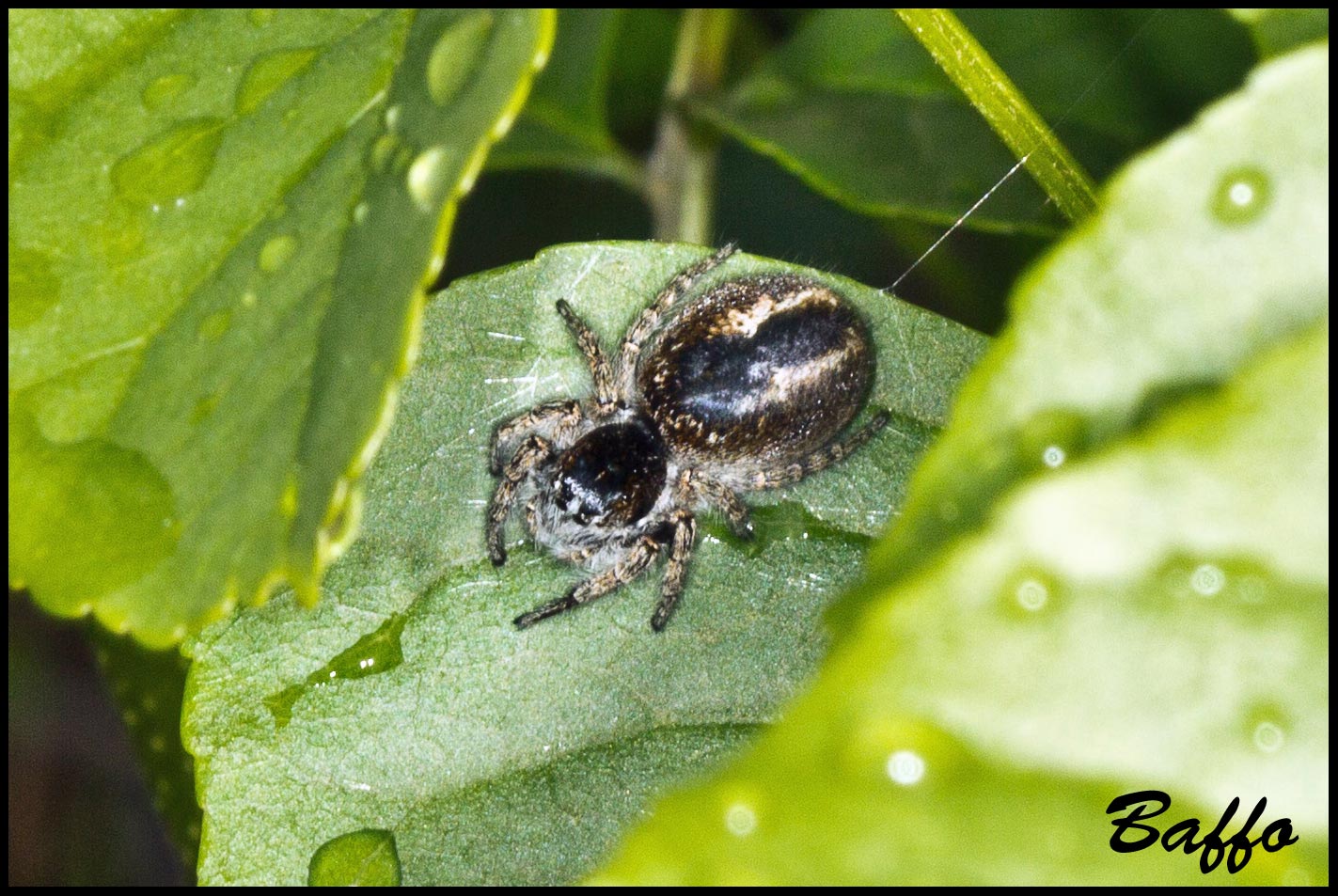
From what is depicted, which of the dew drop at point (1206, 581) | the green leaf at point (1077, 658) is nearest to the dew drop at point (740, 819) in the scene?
the green leaf at point (1077, 658)

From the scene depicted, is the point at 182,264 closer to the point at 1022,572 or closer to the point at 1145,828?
the point at 1022,572

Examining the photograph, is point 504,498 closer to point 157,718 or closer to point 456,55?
point 456,55

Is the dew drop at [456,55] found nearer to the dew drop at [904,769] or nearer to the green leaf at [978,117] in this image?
the dew drop at [904,769]

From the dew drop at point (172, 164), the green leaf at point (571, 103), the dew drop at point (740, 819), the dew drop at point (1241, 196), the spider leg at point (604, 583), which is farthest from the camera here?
the green leaf at point (571, 103)

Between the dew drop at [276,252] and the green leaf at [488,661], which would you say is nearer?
the dew drop at [276,252]

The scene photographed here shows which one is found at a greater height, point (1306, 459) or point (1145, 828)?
point (1306, 459)

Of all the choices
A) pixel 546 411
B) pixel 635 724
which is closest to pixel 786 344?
pixel 546 411
